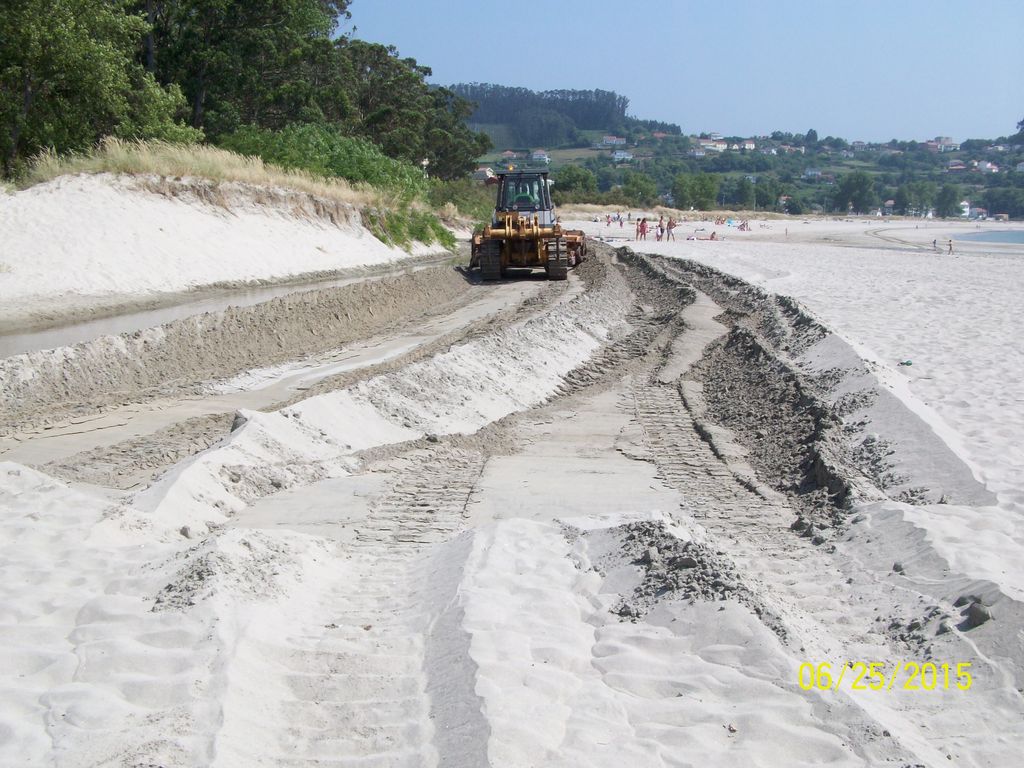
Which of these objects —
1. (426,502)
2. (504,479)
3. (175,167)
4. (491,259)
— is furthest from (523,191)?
(426,502)

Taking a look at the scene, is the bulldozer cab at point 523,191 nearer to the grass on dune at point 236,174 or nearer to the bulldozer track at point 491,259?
the bulldozer track at point 491,259

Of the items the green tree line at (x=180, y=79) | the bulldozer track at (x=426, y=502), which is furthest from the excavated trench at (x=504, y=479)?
the green tree line at (x=180, y=79)

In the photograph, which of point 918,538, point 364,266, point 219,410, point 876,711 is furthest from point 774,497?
point 364,266

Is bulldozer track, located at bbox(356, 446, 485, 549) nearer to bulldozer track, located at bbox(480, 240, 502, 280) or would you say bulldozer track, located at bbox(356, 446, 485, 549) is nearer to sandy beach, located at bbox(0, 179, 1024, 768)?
sandy beach, located at bbox(0, 179, 1024, 768)

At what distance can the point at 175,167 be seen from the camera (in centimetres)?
2342

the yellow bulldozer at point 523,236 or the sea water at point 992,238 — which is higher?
the yellow bulldozer at point 523,236

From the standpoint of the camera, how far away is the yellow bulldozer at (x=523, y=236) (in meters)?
25.4

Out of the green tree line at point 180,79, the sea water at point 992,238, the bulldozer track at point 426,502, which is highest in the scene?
the green tree line at point 180,79

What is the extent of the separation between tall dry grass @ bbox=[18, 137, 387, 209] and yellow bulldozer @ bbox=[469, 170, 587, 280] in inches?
232

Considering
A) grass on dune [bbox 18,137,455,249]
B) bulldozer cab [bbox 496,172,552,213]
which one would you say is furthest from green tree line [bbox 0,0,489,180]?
bulldozer cab [bbox 496,172,552,213]

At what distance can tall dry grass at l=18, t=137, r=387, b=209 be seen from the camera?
70.8 ft

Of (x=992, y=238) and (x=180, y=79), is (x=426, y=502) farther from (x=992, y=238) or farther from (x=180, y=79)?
(x=992, y=238)

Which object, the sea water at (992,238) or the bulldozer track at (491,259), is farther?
the sea water at (992,238)
